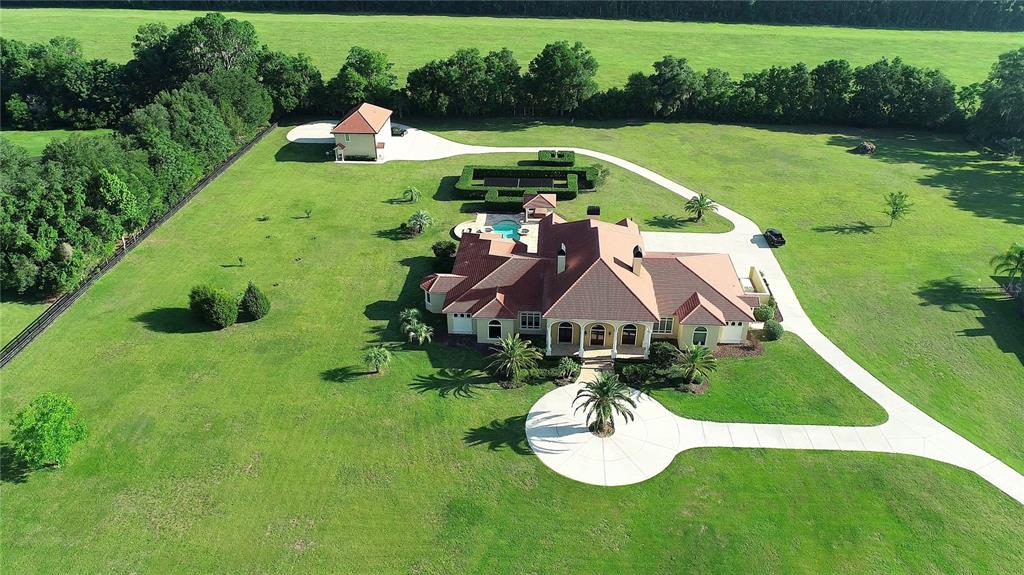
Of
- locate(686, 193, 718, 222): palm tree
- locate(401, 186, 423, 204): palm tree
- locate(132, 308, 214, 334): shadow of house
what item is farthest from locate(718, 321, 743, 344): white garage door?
locate(132, 308, 214, 334): shadow of house

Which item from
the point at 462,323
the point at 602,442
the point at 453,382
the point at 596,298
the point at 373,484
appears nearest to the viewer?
the point at 373,484

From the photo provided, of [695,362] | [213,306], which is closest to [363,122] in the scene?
[213,306]

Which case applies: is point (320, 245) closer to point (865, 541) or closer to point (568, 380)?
point (568, 380)

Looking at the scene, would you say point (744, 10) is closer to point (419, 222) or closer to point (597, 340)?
point (419, 222)

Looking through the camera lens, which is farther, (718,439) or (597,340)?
(597,340)

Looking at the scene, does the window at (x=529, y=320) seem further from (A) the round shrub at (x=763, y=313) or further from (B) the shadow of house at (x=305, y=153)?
(B) the shadow of house at (x=305, y=153)

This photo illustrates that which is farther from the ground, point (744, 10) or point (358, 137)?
point (744, 10)

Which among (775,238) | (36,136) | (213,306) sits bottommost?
(213,306)
